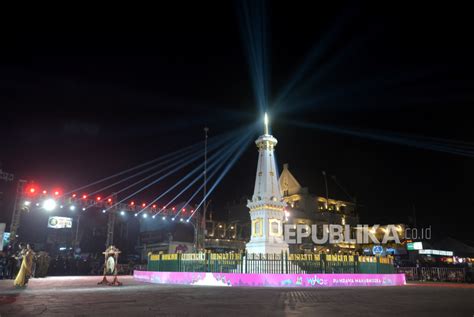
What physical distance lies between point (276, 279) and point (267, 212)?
6.46 m

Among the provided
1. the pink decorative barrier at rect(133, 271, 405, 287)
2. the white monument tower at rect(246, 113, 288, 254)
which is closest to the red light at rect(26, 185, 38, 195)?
the pink decorative barrier at rect(133, 271, 405, 287)

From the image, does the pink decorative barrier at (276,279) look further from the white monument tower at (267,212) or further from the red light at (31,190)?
the red light at (31,190)

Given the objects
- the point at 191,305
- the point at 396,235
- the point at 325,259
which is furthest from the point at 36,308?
the point at 396,235

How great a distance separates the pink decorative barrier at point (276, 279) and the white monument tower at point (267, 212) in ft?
16.0

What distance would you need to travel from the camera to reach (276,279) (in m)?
17.4

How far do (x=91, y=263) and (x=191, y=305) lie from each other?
3070cm

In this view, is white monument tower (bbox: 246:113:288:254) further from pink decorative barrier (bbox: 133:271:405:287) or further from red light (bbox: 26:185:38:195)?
red light (bbox: 26:185:38:195)

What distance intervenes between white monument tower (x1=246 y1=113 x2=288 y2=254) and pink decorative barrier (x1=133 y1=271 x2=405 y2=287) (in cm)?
489

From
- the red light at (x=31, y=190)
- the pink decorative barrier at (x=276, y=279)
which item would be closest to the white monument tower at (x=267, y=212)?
the pink decorative barrier at (x=276, y=279)

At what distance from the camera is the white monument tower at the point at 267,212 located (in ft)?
75.8

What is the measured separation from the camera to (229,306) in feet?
30.0

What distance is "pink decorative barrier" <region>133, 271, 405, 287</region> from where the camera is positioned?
17469 millimetres

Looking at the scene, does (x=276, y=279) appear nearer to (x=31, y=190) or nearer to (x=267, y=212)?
(x=267, y=212)

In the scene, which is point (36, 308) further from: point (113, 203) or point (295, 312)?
point (113, 203)
